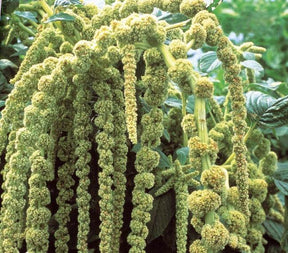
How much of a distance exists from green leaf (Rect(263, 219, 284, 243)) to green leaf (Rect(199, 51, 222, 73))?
382 mm

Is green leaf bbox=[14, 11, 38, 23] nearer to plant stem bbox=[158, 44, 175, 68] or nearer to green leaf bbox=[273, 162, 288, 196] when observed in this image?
plant stem bbox=[158, 44, 175, 68]

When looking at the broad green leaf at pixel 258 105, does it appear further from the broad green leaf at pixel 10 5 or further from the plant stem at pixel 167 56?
the broad green leaf at pixel 10 5

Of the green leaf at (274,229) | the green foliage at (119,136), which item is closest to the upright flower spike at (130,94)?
the green foliage at (119,136)

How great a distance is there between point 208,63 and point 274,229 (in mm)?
416

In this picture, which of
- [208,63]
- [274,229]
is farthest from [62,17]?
[274,229]

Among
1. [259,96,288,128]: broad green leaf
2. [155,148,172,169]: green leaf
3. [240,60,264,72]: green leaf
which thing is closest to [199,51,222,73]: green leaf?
[240,60,264,72]: green leaf

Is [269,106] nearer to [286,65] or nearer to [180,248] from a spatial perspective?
[180,248]

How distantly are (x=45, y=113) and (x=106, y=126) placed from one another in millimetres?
87

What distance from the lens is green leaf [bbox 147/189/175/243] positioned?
75 centimetres

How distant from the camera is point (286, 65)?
352 centimetres

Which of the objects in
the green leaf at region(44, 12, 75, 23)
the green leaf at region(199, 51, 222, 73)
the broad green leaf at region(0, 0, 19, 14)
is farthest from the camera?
the green leaf at region(199, 51, 222, 73)

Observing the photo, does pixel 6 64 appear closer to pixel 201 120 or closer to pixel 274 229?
pixel 201 120

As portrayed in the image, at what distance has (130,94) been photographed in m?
0.55

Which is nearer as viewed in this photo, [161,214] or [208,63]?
[161,214]
